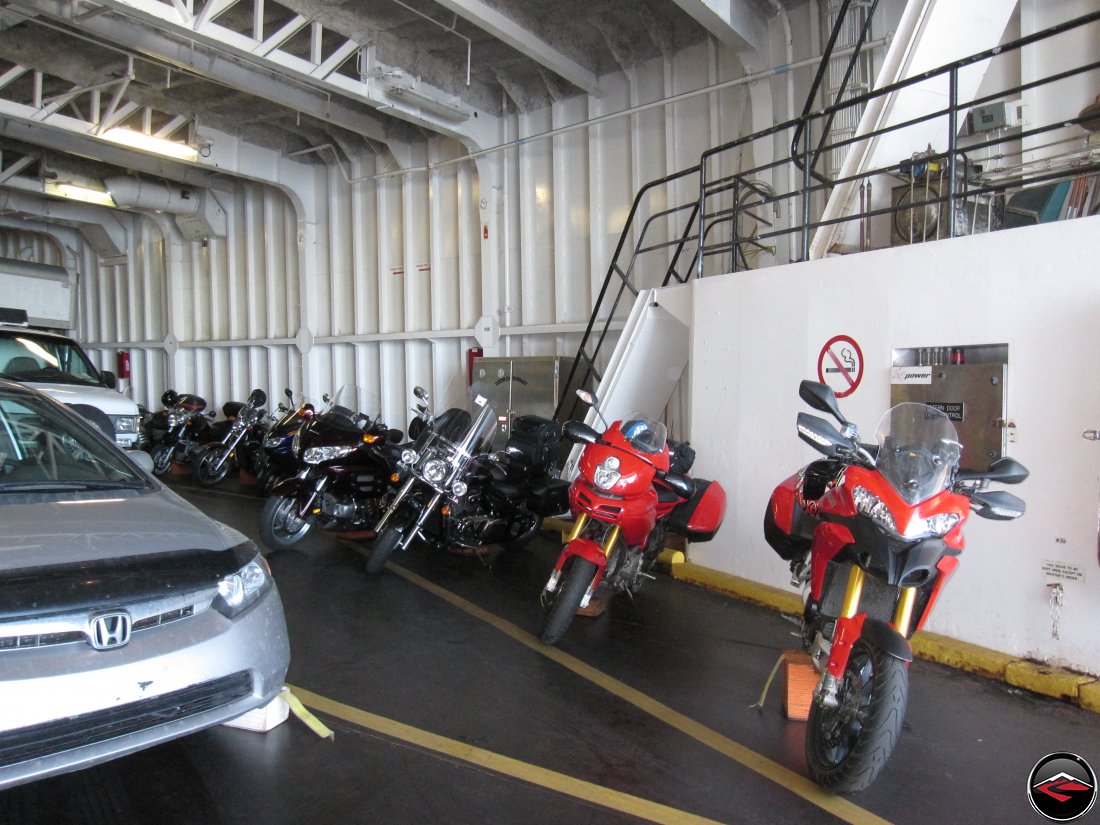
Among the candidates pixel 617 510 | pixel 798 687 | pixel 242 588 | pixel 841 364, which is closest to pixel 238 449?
pixel 617 510

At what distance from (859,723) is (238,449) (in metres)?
9.23

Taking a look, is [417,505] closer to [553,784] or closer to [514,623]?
Answer: [514,623]

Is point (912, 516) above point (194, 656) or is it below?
above

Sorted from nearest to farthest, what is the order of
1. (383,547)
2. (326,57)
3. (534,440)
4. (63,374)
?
(383,547) → (534,440) → (63,374) → (326,57)

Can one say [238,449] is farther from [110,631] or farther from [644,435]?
[110,631]

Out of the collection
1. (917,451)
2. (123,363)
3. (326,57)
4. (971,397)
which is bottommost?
(917,451)

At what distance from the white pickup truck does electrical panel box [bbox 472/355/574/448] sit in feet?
13.0

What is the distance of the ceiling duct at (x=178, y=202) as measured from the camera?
1258 centimetres

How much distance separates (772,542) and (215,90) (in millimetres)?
9741

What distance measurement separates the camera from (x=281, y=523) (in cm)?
632

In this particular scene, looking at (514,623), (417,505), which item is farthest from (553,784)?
(417,505)

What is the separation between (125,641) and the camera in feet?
7.66

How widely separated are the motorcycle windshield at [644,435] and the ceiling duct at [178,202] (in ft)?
38.4

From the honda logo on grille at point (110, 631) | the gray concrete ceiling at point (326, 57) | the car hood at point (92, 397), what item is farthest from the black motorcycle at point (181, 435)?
the honda logo on grille at point (110, 631)
